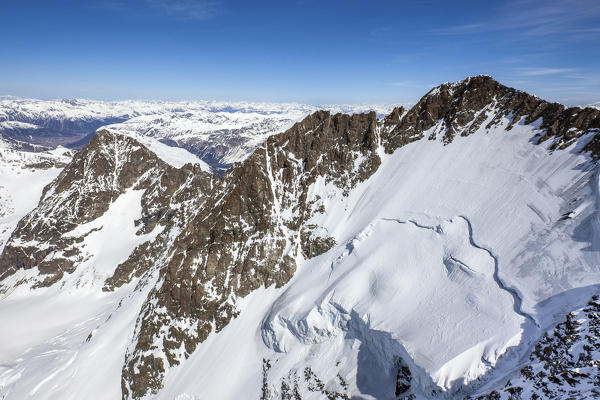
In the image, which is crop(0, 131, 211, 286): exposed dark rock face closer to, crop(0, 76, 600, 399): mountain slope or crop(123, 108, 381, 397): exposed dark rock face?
crop(0, 76, 600, 399): mountain slope

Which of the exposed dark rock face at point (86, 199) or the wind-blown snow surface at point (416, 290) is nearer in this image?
the wind-blown snow surface at point (416, 290)

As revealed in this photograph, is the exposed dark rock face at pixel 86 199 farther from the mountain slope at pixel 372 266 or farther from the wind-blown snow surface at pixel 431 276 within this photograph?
the wind-blown snow surface at pixel 431 276

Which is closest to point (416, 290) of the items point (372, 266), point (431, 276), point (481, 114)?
point (431, 276)

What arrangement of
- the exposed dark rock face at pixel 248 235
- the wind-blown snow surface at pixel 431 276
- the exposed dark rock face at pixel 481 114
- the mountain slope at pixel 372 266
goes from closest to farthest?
the wind-blown snow surface at pixel 431 276 < the mountain slope at pixel 372 266 < the exposed dark rock face at pixel 481 114 < the exposed dark rock face at pixel 248 235

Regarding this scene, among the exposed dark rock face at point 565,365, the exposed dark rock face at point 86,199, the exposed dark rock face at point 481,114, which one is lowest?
the exposed dark rock face at point 86,199

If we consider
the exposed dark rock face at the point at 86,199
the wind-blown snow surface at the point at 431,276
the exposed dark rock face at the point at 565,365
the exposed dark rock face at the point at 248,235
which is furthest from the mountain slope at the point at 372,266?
the exposed dark rock face at the point at 86,199

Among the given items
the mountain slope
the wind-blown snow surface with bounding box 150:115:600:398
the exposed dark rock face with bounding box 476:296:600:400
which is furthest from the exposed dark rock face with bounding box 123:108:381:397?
the exposed dark rock face with bounding box 476:296:600:400

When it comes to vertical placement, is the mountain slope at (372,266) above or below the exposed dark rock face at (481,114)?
below
